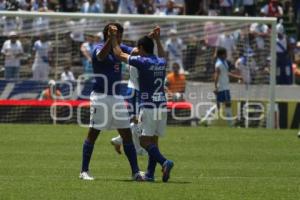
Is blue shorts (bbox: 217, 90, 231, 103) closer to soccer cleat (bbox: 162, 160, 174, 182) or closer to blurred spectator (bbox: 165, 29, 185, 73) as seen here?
blurred spectator (bbox: 165, 29, 185, 73)

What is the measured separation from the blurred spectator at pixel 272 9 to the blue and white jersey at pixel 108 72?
2276 centimetres

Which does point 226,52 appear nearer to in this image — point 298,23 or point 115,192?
point 298,23

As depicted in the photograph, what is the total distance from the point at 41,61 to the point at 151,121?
14480 mm

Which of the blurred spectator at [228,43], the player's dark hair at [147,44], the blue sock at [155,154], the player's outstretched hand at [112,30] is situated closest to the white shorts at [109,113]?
the blue sock at [155,154]

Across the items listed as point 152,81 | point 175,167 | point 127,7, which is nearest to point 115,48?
point 152,81

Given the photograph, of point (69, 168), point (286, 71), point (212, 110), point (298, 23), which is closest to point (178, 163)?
point (69, 168)

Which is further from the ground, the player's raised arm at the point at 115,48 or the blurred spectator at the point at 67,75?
the player's raised arm at the point at 115,48

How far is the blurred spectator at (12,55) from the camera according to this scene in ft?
95.6

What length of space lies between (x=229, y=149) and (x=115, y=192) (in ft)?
27.4

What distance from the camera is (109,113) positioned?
15.3 metres

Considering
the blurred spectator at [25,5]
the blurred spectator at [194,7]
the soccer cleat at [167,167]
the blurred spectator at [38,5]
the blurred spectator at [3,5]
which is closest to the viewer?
the soccer cleat at [167,167]

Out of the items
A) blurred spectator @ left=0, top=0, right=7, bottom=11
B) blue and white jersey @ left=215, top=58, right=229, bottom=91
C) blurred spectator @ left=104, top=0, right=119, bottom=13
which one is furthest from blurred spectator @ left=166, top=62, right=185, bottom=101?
blurred spectator @ left=104, top=0, right=119, bottom=13

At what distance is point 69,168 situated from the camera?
56.9 ft

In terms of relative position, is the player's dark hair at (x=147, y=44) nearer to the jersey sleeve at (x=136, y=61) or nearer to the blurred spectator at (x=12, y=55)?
the jersey sleeve at (x=136, y=61)
